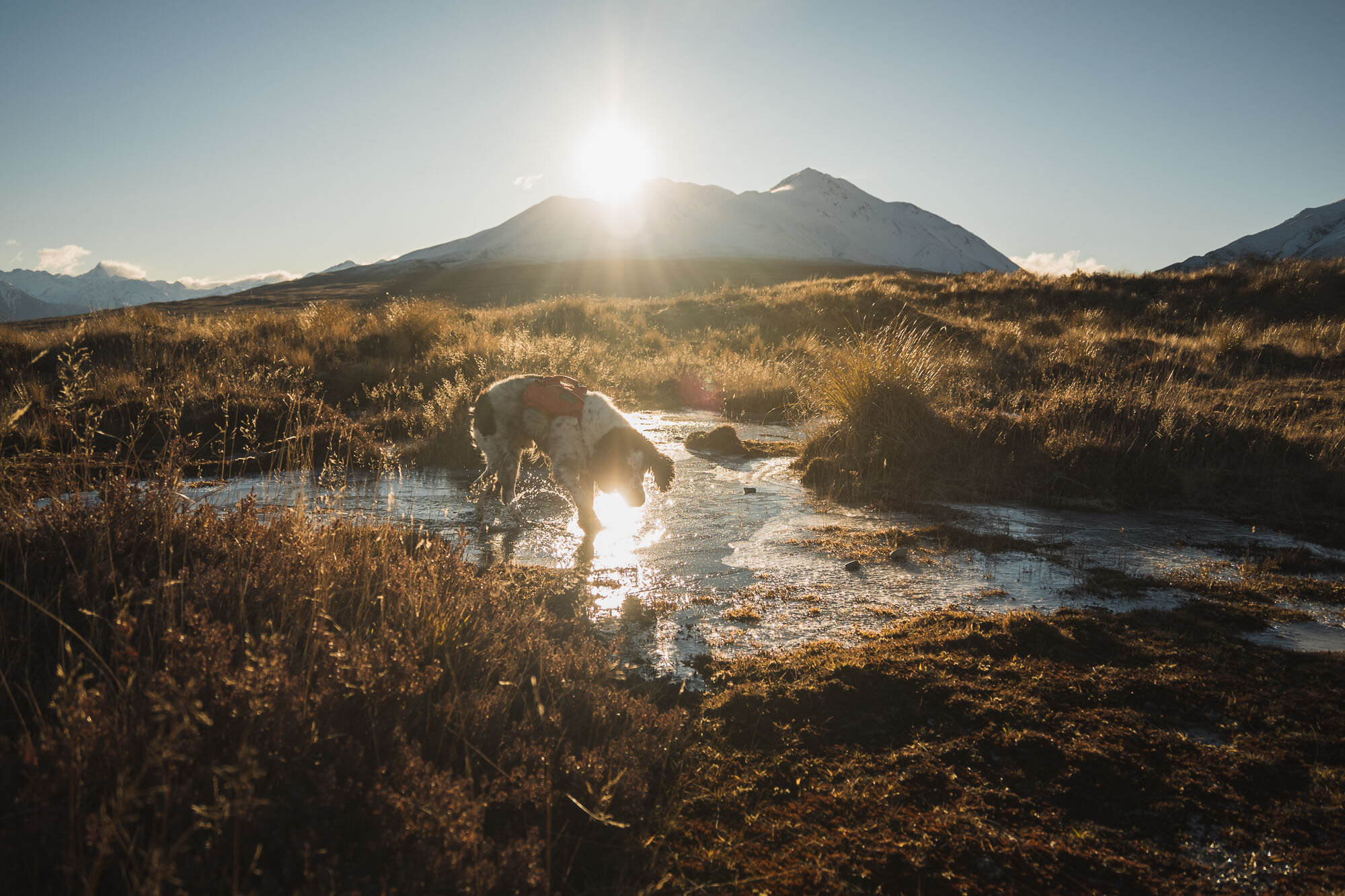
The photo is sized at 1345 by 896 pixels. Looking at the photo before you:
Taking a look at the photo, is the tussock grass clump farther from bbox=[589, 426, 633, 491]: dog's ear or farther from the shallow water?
bbox=[589, 426, 633, 491]: dog's ear

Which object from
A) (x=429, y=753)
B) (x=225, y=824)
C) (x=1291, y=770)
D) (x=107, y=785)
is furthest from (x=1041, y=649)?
(x=107, y=785)

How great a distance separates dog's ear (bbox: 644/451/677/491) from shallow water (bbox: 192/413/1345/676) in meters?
0.47

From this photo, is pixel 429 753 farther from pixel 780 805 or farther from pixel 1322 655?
pixel 1322 655

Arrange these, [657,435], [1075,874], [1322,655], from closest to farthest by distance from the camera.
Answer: [1075,874] < [1322,655] < [657,435]

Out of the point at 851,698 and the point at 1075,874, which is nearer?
the point at 1075,874

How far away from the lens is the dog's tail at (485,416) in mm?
6051

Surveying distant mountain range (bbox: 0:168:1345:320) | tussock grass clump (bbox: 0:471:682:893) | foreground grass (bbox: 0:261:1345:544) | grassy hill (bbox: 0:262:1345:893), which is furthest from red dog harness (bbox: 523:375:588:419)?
distant mountain range (bbox: 0:168:1345:320)

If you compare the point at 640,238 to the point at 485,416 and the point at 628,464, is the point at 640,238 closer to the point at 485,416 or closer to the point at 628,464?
the point at 485,416

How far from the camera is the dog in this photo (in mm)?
5395

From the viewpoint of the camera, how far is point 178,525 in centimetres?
331

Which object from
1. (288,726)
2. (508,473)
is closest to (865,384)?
(508,473)

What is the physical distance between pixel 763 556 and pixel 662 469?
1151mm

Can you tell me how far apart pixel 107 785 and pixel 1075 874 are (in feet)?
9.24

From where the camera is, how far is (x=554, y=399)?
18.5 feet
